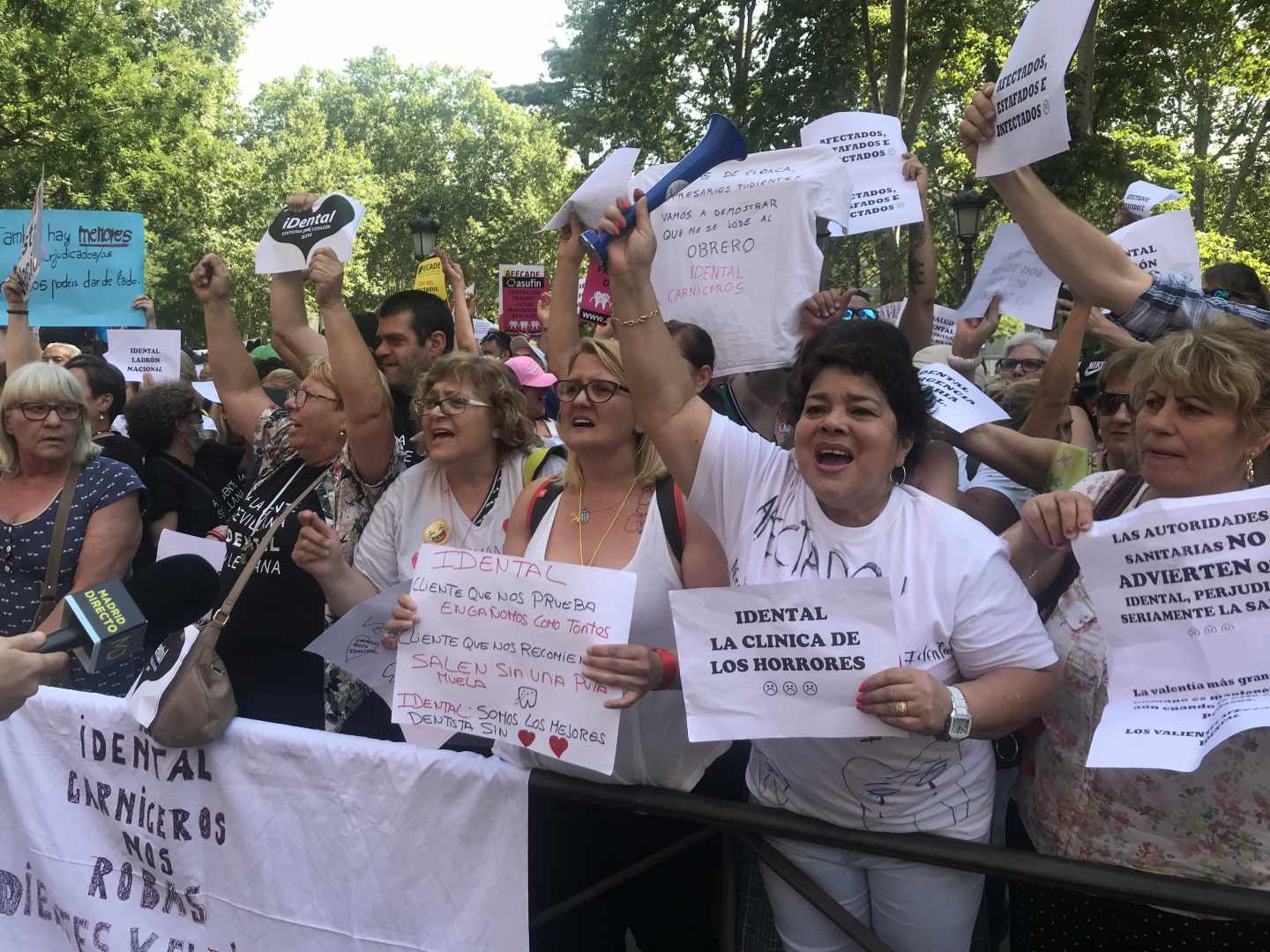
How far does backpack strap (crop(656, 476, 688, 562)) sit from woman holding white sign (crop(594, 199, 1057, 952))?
20 cm

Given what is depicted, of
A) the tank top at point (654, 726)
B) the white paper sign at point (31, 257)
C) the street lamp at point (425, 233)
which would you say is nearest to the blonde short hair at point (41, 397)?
the white paper sign at point (31, 257)

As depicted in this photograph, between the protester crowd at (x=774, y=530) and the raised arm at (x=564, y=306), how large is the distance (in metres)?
0.01

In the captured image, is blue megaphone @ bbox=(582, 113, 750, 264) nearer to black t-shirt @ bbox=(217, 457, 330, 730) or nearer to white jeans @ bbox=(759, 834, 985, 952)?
white jeans @ bbox=(759, 834, 985, 952)

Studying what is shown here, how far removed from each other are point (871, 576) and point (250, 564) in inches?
65.8

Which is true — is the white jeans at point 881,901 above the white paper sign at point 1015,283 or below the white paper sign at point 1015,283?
below

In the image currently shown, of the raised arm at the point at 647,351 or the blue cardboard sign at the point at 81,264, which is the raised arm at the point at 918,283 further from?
the blue cardboard sign at the point at 81,264

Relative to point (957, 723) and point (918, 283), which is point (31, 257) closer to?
point (918, 283)

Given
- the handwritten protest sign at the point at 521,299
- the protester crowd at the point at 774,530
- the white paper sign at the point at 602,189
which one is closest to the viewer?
the protester crowd at the point at 774,530

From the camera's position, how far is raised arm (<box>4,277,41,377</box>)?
5.58 metres

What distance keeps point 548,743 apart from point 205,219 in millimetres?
27874

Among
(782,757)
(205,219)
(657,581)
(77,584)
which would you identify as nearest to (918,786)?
(782,757)

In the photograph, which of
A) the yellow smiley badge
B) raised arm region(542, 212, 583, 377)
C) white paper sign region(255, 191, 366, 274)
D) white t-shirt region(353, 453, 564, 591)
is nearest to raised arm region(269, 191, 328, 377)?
white paper sign region(255, 191, 366, 274)

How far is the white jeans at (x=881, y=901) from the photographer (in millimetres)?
2283

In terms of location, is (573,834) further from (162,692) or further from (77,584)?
(77,584)
